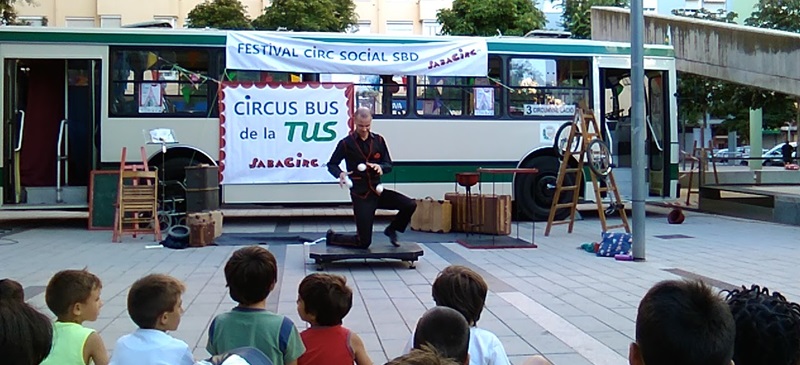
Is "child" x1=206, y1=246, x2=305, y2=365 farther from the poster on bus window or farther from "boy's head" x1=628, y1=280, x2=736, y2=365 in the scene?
the poster on bus window

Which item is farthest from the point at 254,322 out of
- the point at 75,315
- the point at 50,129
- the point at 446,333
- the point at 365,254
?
the point at 50,129

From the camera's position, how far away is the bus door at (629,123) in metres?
14.8

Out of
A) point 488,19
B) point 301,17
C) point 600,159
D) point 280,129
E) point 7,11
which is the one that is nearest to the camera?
point 600,159

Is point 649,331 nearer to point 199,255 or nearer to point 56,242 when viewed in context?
point 199,255

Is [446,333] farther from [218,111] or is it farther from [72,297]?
[218,111]

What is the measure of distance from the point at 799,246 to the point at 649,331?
10.3 m

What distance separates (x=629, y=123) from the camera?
49.1ft

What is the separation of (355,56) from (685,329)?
11.8 meters

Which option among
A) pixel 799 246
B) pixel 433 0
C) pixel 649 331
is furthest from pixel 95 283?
pixel 433 0

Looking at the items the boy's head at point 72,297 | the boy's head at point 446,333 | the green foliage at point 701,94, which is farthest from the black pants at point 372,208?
the green foliage at point 701,94

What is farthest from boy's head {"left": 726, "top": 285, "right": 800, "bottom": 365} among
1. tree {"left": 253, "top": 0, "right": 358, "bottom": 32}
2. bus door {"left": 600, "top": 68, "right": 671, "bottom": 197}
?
tree {"left": 253, "top": 0, "right": 358, "bottom": 32}

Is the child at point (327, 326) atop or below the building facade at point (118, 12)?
below

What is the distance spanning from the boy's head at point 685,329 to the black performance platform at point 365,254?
6.75 m

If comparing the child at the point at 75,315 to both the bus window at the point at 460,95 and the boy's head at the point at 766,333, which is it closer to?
the boy's head at the point at 766,333
